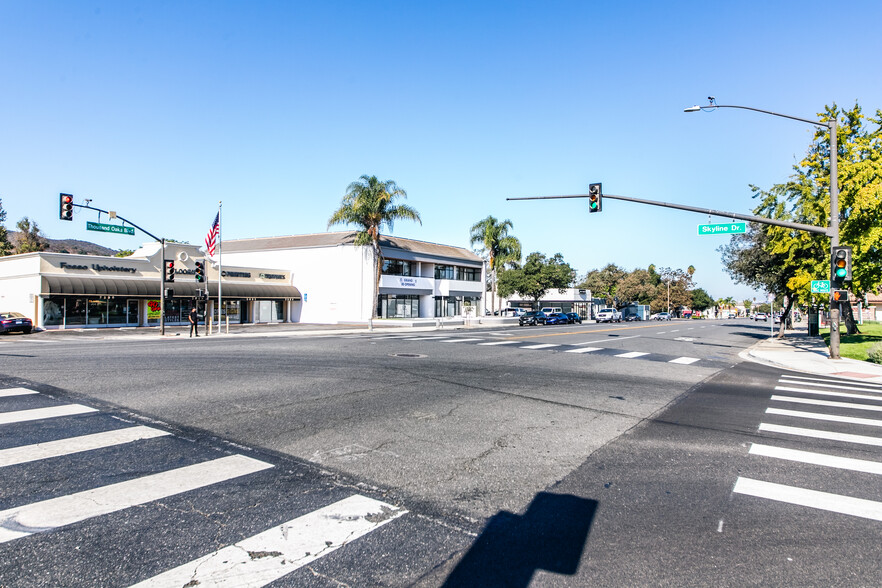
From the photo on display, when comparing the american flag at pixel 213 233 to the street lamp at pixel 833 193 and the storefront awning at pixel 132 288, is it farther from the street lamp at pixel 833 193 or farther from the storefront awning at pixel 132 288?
the street lamp at pixel 833 193

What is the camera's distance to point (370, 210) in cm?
4694

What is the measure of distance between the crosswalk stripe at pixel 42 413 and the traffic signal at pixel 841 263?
72.9 ft

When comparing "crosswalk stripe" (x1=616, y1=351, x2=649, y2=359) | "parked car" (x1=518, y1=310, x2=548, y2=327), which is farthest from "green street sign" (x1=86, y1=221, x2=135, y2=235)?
"parked car" (x1=518, y1=310, x2=548, y2=327)

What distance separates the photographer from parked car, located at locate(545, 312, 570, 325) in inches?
2251

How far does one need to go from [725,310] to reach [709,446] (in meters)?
213

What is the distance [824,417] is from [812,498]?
189 inches

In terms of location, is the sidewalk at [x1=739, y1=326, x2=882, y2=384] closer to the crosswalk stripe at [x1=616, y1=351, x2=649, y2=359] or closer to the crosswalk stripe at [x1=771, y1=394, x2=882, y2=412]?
the crosswalk stripe at [x1=616, y1=351, x2=649, y2=359]

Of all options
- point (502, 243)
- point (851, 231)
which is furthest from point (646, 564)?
point (502, 243)

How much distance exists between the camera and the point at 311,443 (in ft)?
21.6

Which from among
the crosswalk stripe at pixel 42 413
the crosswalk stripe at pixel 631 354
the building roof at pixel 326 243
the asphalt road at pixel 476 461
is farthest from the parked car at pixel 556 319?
the crosswalk stripe at pixel 42 413

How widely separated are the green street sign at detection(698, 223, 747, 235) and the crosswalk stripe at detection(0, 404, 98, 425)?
67.5ft

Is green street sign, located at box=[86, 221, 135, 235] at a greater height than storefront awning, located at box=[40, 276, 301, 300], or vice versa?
green street sign, located at box=[86, 221, 135, 235]

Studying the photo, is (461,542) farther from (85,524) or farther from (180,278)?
(180,278)

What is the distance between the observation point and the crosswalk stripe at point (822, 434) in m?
7.22
